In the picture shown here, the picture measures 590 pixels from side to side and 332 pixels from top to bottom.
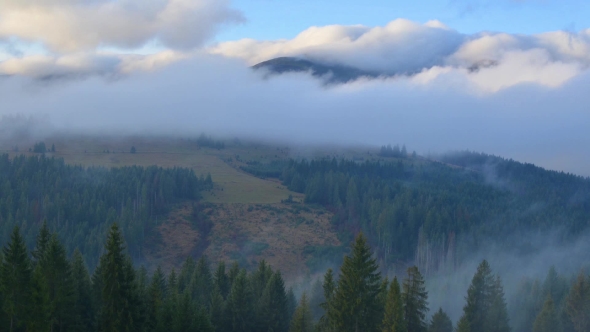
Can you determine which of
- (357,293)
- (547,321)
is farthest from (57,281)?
(547,321)

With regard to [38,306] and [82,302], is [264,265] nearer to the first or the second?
[82,302]

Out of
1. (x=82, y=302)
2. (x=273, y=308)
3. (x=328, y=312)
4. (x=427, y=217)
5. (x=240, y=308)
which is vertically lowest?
(x=273, y=308)

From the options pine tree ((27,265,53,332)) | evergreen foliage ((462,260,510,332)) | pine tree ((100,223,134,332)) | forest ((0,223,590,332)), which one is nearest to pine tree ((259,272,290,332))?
forest ((0,223,590,332))

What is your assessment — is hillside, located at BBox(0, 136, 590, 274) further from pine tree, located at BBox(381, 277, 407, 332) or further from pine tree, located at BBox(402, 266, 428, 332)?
pine tree, located at BBox(381, 277, 407, 332)

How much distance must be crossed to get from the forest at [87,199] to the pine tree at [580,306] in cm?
8540

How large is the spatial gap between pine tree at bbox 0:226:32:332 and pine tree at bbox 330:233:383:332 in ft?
65.5

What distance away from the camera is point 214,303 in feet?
196

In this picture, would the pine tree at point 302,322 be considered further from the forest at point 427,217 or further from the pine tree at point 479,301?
the forest at point 427,217

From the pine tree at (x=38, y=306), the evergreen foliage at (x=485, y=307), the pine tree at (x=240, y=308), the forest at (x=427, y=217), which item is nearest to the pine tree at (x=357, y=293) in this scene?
the evergreen foliage at (x=485, y=307)

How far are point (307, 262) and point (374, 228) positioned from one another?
25.2 m

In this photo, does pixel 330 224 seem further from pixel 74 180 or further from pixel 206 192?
pixel 74 180

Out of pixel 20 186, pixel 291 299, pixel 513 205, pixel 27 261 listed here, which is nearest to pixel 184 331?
pixel 27 261

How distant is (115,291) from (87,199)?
102919mm

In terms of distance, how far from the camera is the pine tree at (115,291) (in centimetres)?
3834
